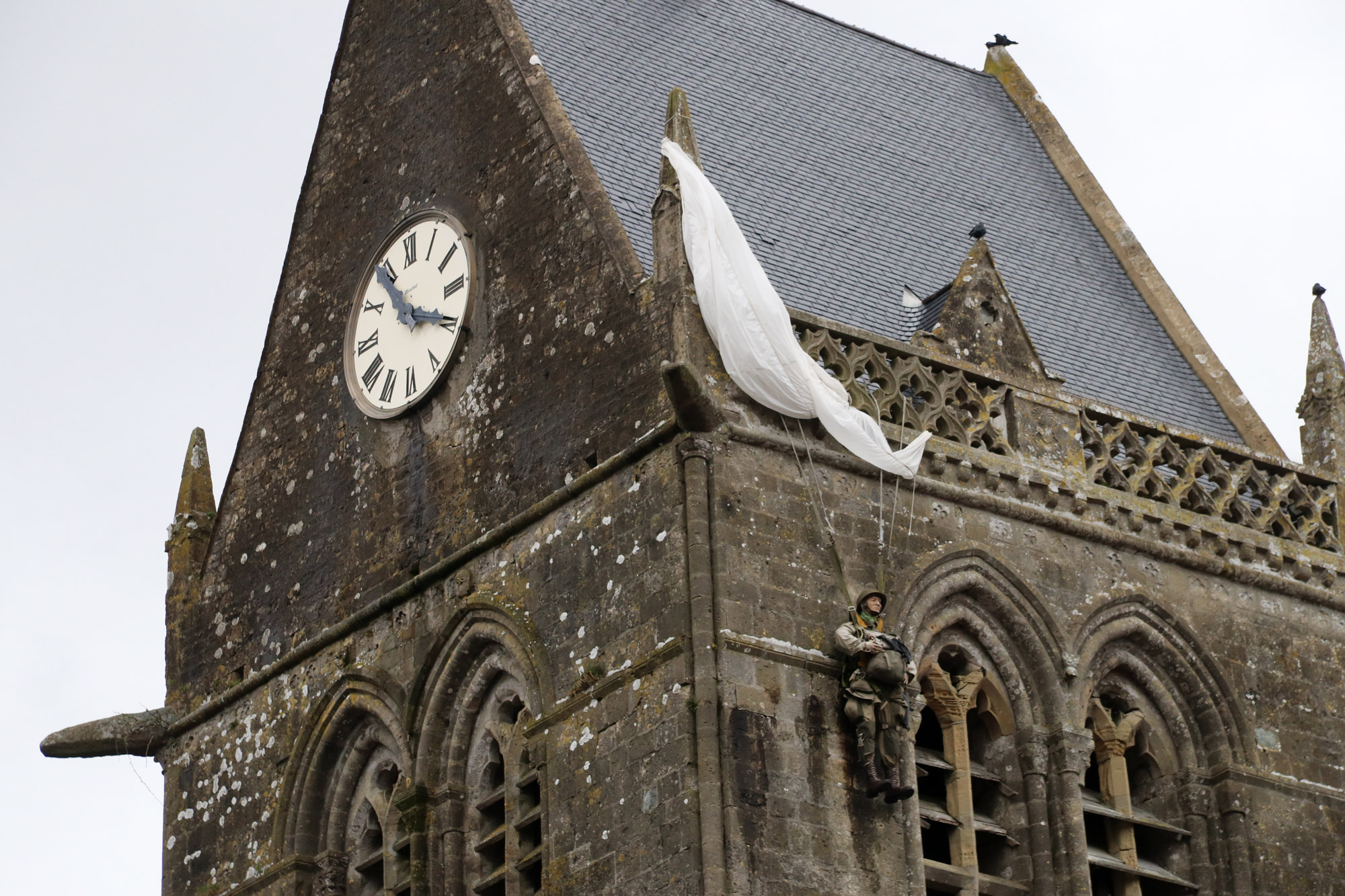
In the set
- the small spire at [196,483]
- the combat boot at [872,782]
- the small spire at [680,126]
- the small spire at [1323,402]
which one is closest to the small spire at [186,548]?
the small spire at [196,483]

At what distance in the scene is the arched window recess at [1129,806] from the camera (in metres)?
25.9

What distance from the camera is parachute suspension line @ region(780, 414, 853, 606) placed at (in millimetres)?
24672

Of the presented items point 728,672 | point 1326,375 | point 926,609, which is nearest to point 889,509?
point 926,609

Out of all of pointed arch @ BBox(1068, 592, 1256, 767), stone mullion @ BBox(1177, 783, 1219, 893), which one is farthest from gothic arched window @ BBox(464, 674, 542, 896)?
stone mullion @ BBox(1177, 783, 1219, 893)

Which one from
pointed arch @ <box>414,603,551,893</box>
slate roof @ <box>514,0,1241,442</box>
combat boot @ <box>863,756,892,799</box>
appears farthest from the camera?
slate roof @ <box>514,0,1241,442</box>

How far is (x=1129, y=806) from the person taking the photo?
26.3 metres

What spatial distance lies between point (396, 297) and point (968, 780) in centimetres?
772

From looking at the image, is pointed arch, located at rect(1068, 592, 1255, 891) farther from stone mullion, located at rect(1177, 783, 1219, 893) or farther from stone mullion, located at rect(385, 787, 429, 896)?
stone mullion, located at rect(385, 787, 429, 896)

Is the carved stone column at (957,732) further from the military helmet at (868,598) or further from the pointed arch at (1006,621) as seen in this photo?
the military helmet at (868,598)

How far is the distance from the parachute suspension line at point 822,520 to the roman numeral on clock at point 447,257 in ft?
15.7

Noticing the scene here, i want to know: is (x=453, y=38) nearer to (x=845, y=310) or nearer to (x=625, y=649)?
(x=845, y=310)

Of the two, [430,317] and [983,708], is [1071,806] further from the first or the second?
[430,317]

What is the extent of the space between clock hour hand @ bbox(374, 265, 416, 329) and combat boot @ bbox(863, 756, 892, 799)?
7.36 metres

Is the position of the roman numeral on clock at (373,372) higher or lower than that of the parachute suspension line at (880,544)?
higher
